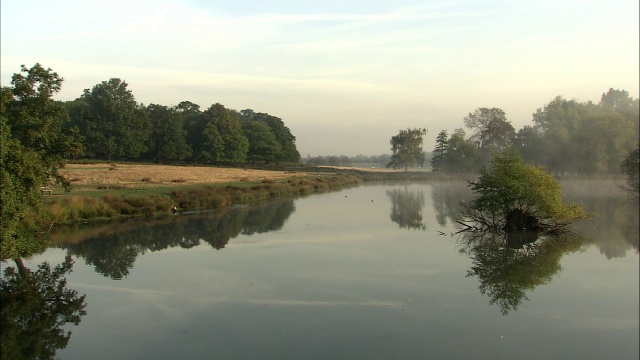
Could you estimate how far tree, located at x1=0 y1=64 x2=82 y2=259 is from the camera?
54.4ft

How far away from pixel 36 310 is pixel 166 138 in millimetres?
79918

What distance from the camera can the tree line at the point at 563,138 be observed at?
19.6 meters

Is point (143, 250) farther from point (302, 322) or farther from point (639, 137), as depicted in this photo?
point (639, 137)

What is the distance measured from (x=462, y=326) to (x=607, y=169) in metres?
19.4

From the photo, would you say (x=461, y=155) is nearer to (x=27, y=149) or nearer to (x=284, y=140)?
(x=284, y=140)

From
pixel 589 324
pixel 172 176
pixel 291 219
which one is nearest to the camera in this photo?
pixel 589 324

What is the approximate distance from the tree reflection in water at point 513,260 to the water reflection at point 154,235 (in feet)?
40.2

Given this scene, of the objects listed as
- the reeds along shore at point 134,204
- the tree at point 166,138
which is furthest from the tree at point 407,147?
the reeds along shore at point 134,204

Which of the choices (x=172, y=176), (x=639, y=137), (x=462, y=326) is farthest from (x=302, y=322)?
(x=172, y=176)

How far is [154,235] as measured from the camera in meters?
27.0

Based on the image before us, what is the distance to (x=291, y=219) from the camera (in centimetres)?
3450

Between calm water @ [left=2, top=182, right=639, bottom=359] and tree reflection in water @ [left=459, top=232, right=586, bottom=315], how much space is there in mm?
71

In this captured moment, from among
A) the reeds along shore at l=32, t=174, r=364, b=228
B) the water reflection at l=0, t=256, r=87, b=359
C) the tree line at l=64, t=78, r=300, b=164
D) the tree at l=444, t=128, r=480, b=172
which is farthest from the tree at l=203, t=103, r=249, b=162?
the water reflection at l=0, t=256, r=87, b=359

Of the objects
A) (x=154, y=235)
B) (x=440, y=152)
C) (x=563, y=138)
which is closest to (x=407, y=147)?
(x=440, y=152)
